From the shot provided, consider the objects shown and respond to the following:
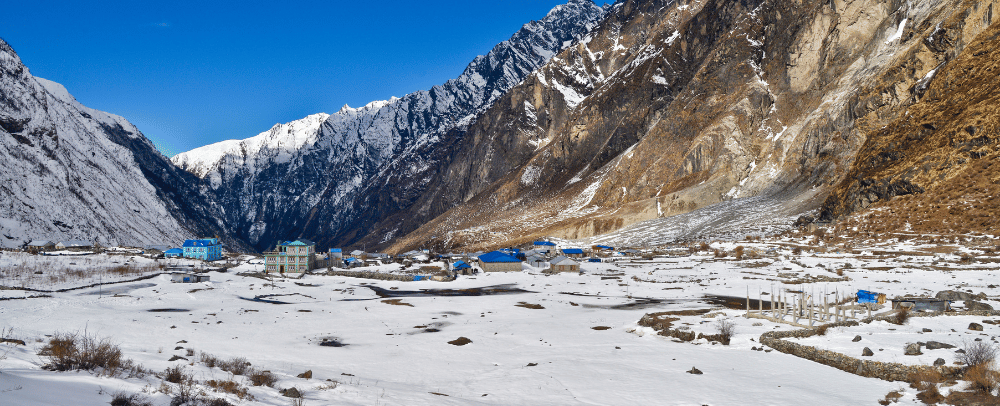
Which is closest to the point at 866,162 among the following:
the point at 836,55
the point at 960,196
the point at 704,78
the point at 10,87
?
the point at 960,196

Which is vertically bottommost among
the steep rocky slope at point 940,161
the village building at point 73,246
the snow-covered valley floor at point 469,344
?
the snow-covered valley floor at point 469,344

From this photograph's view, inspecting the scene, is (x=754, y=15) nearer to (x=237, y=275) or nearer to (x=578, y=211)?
(x=578, y=211)

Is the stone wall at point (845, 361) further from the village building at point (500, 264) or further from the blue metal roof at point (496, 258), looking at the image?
the blue metal roof at point (496, 258)

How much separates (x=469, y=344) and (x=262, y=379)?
10.2 metres

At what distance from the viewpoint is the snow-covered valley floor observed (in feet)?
46.1

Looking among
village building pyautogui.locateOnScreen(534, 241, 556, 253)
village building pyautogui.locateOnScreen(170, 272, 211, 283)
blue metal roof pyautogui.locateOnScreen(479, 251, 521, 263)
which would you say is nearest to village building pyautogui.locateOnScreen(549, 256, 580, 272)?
blue metal roof pyautogui.locateOnScreen(479, 251, 521, 263)

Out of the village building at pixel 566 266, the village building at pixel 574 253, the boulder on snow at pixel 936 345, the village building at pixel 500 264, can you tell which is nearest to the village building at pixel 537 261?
the village building at pixel 500 264

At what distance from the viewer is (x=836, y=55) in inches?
4193

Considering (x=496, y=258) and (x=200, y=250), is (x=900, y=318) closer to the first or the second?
(x=496, y=258)

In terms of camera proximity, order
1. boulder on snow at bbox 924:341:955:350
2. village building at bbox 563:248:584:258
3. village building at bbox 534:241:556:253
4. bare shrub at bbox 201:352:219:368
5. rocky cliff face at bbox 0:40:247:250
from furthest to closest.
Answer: village building at bbox 534:241:556:253
rocky cliff face at bbox 0:40:247:250
village building at bbox 563:248:584:258
boulder on snow at bbox 924:341:955:350
bare shrub at bbox 201:352:219:368

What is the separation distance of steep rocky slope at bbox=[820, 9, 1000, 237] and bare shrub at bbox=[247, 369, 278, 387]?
66.2m

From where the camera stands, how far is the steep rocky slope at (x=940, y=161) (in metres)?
59.4

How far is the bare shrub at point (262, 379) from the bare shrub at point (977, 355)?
17.5m

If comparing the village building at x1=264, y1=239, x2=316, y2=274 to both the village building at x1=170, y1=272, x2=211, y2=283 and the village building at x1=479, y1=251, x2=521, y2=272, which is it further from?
the village building at x1=479, y1=251, x2=521, y2=272
